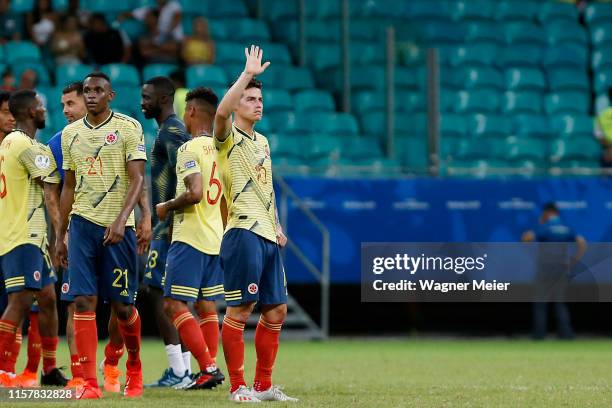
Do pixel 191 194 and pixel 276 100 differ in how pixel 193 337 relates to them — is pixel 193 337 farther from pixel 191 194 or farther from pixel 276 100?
pixel 276 100

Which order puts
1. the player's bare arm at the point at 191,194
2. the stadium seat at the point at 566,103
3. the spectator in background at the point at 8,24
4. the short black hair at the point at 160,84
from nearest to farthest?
the player's bare arm at the point at 191,194
the short black hair at the point at 160,84
the spectator in background at the point at 8,24
the stadium seat at the point at 566,103

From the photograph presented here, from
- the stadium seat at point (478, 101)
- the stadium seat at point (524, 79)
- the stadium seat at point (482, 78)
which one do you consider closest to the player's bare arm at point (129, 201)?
the stadium seat at point (478, 101)

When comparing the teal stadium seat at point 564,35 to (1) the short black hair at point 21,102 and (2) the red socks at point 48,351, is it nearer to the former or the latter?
(1) the short black hair at point 21,102

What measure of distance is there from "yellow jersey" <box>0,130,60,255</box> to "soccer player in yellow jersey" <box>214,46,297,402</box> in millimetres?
1751

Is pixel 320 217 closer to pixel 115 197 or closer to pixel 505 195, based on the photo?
pixel 505 195

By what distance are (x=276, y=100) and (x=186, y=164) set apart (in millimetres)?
9925

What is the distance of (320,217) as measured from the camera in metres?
18.7

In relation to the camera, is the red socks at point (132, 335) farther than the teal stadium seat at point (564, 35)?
No

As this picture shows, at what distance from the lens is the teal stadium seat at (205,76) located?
19.9 metres

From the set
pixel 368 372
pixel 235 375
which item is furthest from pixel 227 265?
pixel 368 372

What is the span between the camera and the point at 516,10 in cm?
2364

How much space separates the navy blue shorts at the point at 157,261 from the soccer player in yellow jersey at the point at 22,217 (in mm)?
914

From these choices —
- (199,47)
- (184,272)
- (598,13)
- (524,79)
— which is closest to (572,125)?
(524,79)

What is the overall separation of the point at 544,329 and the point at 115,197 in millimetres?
11238
